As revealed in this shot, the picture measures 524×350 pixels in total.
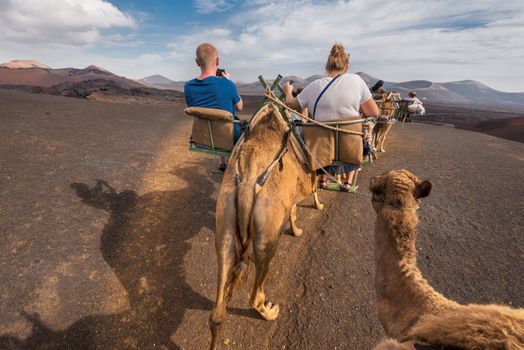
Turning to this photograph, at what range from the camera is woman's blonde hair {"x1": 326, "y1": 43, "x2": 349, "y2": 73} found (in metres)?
3.45

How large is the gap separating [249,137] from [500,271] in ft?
14.4

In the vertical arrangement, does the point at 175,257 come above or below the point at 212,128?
below

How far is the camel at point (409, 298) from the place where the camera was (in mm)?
977

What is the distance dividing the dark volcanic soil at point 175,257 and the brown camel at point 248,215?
811 millimetres

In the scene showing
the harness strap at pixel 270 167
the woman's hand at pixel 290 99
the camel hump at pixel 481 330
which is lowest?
the camel hump at pixel 481 330

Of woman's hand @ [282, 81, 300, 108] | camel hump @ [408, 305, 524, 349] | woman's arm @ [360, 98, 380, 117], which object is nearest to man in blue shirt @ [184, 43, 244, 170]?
woman's hand @ [282, 81, 300, 108]

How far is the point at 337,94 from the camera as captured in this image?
129 inches

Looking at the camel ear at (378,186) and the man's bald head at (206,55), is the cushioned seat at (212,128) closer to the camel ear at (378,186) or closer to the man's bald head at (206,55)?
the man's bald head at (206,55)

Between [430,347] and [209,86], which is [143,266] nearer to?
[209,86]

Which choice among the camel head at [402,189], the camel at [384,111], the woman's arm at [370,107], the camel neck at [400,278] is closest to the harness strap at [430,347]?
the camel neck at [400,278]

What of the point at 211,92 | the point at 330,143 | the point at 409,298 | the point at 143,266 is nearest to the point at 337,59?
the point at 330,143

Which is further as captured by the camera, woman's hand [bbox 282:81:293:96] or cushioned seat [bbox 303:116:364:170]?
woman's hand [bbox 282:81:293:96]

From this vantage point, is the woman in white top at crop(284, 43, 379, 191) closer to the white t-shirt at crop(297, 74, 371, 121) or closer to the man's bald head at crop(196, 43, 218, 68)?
the white t-shirt at crop(297, 74, 371, 121)

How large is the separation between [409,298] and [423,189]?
2.21 feet
